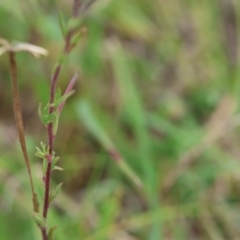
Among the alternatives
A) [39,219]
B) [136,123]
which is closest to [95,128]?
[136,123]

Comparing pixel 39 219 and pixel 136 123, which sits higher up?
pixel 39 219

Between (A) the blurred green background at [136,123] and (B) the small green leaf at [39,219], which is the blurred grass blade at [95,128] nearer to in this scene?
(A) the blurred green background at [136,123]

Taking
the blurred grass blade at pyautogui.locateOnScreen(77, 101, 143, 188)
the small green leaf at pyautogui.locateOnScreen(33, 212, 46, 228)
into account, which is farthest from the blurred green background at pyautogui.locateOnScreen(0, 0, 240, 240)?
the small green leaf at pyautogui.locateOnScreen(33, 212, 46, 228)

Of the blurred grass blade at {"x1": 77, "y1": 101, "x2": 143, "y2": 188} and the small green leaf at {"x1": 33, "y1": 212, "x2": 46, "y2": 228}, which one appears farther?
the blurred grass blade at {"x1": 77, "y1": 101, "x2": 143, "y2": 188}

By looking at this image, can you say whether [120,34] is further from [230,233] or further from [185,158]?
[230,233]

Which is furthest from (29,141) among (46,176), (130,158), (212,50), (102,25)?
(46,176)

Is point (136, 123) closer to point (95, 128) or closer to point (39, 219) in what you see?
point (95, 128)

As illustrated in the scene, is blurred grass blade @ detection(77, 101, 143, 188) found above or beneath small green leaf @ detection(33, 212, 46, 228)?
beneath

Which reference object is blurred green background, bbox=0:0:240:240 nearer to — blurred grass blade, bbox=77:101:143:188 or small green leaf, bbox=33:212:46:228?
blurred grass blade, bbox=77:101:143:188
